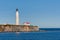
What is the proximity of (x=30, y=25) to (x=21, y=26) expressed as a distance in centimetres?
614

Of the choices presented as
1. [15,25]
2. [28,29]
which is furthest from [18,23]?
[28,29]

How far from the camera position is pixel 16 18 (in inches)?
4424

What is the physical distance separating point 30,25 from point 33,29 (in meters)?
3.21

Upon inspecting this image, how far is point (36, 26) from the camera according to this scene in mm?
123250

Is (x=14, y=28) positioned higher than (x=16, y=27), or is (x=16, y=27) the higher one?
(x=16, y=27)

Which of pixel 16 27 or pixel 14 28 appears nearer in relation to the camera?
pixel 16 27

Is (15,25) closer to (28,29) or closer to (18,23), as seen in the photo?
(18,23)

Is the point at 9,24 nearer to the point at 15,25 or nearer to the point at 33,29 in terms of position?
the point at 15,25

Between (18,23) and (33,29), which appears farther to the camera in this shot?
(33,29)

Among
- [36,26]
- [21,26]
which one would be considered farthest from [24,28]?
[36,26]

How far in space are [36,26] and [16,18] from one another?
49.0ft

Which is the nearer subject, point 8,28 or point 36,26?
point 8,28

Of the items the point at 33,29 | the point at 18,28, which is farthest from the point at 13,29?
the point at 33,29

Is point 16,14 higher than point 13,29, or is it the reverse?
point 16,14
